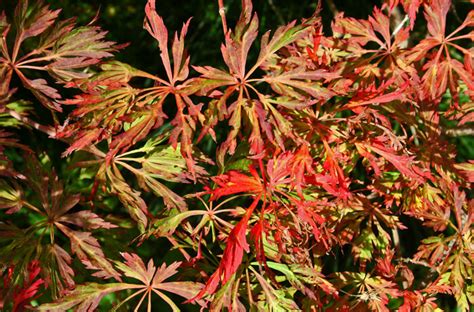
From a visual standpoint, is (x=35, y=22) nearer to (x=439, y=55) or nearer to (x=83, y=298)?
(x=83, y=298)

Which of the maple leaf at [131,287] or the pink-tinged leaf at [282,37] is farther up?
the pink-tinged leaf at [282,37]

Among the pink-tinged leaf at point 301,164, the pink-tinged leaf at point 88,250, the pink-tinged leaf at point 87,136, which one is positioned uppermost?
the pink-tinged leaf at point 301,164

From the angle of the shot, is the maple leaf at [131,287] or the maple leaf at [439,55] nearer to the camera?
the maple leaf at [131,287]

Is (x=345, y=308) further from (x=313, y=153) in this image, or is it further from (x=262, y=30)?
(x=262, y=30)

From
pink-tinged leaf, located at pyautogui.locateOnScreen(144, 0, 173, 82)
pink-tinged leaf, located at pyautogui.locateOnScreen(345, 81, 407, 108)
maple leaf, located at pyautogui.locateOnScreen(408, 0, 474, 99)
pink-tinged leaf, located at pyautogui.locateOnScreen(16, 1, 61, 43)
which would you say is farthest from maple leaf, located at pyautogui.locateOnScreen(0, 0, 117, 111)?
maple leaf, located at pyautogui.locateOnScreen(408, 0, 474, 99)

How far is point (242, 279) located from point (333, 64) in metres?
0.50

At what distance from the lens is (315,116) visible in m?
1.15

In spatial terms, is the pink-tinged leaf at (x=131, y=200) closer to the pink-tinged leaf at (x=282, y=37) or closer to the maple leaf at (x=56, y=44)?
the maple leaf at (x=56, y=44)

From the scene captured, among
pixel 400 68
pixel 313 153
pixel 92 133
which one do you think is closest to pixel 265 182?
pixel 313 153

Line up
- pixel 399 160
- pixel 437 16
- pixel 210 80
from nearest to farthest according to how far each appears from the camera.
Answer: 1. pixel 210 80
2. pixel 399 160
3. pixel 437 16

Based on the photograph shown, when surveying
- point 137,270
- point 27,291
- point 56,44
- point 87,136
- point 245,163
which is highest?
point 56,44

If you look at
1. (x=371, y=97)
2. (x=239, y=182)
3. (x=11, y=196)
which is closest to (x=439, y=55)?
(x=371, y=97)

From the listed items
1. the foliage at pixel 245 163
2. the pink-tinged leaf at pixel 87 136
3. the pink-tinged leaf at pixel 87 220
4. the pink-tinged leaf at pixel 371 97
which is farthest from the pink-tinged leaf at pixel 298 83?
the pink-tinged leaf at pixel 87 220

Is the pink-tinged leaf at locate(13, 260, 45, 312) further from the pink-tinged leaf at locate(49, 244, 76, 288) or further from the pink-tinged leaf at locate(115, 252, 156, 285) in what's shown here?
the pink-tinged leaf at locate(115, 252, 156, 285)
